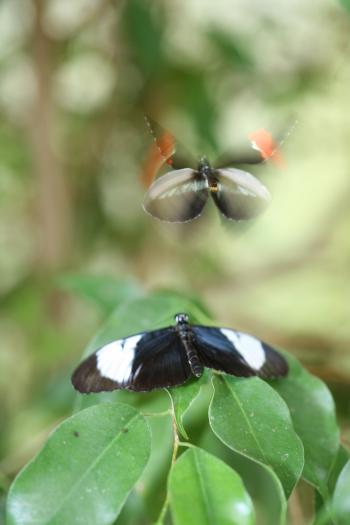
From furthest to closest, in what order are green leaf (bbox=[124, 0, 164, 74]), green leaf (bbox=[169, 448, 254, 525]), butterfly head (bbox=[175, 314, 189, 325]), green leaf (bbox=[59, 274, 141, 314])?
green leaf (bbox=[124, 0, 164, 74]) < green leaf (bbox=[59, 274, 141, 314]) < butterfly head (bbox=[175, 314, 189, 325]) < green leaf (bbox=[169, 448, 254, 525])

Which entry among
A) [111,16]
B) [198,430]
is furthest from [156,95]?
[198,430]

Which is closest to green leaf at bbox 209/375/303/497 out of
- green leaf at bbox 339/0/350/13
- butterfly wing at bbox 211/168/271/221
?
butterfly wing at bbox 211/168/271/221

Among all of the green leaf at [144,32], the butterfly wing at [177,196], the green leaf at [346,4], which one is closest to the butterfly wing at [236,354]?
the butterfly wing at [177,196]

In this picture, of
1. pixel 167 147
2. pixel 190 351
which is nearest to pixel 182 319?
pixel 190 351

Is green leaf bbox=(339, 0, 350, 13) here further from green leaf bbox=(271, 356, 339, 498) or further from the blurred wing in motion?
green leaf bbox=(271, 356, 339, 498)

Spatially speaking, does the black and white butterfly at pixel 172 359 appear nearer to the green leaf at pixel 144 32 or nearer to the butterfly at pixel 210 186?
the butterfly at pixel 210 186

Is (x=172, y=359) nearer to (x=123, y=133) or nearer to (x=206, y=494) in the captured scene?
(x=206, y=494)
